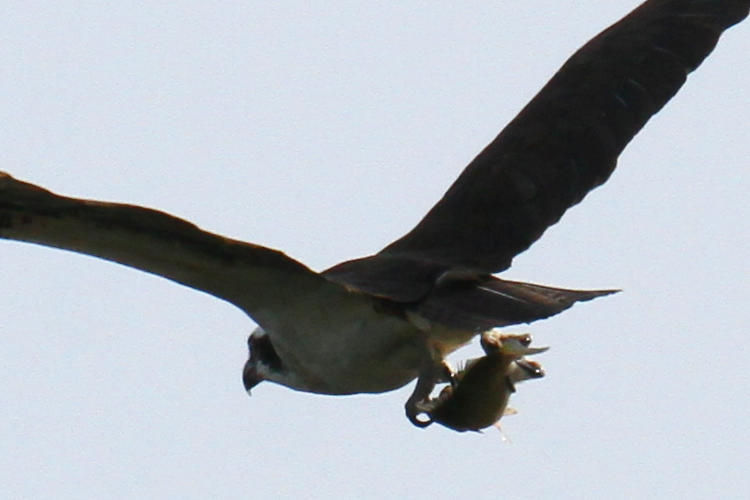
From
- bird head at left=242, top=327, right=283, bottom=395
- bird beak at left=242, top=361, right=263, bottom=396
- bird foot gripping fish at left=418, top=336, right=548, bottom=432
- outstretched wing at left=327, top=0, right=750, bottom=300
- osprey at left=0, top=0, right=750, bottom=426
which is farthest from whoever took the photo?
outstretched wing at left=327, top=0, right=750, bottom=300

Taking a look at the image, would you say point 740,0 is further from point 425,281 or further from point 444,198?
point 425,281

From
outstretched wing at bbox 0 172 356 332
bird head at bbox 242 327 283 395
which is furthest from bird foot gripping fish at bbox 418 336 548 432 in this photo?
bird head at bbox 242 327 283 395

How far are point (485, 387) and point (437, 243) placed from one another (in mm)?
963

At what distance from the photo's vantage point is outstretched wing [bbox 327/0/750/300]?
9.96m

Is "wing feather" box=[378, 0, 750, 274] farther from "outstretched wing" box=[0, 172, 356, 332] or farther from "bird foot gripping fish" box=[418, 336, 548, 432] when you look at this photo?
"outstretched wing" box=[0, 172, 356, 332]

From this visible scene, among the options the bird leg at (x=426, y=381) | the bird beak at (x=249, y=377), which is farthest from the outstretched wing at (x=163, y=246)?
the bird beak at (x=249, y=377)

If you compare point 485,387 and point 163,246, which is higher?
point 163,246

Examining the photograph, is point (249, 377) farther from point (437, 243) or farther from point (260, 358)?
point (437, 243)

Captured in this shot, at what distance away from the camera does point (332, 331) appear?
9.12 meters

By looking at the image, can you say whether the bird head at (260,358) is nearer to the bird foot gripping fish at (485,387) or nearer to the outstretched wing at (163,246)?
the outstretched wing at (163,246)

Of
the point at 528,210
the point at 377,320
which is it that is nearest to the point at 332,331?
the point at 377,320

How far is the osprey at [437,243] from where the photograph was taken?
8297 mm

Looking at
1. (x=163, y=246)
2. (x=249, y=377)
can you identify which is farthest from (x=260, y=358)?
(x=163, y=246)

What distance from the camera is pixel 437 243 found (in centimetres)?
991
